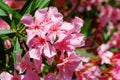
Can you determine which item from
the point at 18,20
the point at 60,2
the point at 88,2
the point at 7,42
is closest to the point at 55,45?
the point at 18,20

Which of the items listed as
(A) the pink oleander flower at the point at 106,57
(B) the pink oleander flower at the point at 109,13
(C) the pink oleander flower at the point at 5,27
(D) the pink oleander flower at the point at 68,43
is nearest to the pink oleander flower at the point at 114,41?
(B) the pink oleander flower at the point at 109,13

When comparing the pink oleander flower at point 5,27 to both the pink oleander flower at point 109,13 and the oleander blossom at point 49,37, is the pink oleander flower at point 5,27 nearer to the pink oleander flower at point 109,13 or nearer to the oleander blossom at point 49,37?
the oleander blossom at point 49,37

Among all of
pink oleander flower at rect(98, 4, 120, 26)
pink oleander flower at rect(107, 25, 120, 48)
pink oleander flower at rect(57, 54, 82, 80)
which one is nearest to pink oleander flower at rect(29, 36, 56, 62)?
pink oleander flower at rect(57, 54, 82, 80)

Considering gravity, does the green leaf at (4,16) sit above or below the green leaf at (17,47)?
above

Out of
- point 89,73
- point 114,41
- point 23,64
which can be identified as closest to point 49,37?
point 23,64

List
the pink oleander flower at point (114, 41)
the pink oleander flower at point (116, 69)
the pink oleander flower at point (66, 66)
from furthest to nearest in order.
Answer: the pink oleander flower at point (114, 41), the pink oleander flower at point (116, 69), the pink oleander flower at point (66, 66)

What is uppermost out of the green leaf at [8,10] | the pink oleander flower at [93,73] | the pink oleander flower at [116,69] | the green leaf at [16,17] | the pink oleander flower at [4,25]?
the green leaf at [8,10]

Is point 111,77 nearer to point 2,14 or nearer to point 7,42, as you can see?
point 7,42

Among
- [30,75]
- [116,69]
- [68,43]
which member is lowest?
[116,69]

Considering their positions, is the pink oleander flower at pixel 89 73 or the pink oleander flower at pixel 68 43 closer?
the pink oleander flower at pixel 68 43

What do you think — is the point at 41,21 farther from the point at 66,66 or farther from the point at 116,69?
the point at 116,69

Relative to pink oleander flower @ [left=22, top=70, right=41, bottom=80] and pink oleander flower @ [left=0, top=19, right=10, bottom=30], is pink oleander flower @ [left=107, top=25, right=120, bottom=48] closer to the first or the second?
pink oleander flower @ [left=0, top=19, right=10, bottom=30]
